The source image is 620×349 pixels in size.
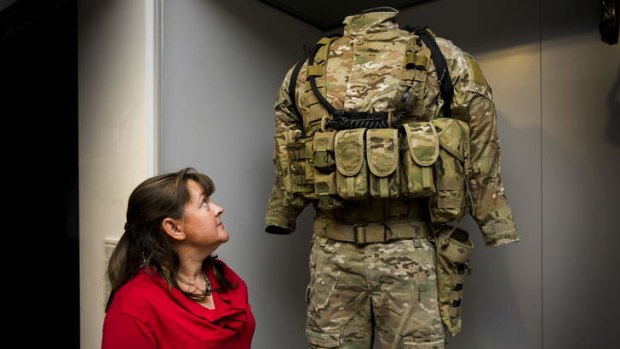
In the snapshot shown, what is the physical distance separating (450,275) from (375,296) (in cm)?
24

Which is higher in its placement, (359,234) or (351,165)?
(351,165)

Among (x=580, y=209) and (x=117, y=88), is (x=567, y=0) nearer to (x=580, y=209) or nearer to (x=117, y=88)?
(x=580, y=209)

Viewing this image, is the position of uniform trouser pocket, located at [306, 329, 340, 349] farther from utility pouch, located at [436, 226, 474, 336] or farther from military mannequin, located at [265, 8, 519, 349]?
utility pouch, located at [436, 226, 474, 336]

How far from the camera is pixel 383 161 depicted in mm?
1371

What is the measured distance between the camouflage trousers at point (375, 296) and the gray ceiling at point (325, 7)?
3.76ft

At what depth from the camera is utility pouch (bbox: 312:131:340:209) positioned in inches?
56.6

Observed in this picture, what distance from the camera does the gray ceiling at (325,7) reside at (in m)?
2.15

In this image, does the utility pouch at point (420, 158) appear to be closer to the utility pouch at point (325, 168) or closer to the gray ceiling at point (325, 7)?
the utility pouch at point (325, 168)

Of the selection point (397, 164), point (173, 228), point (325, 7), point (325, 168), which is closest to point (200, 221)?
point (173, 228)

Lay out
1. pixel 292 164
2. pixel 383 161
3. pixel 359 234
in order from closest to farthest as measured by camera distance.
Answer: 1. pixel 383 161
2. pixel 359 234
3. pixel 292 164

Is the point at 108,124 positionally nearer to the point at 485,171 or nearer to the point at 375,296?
the point at 375,296
